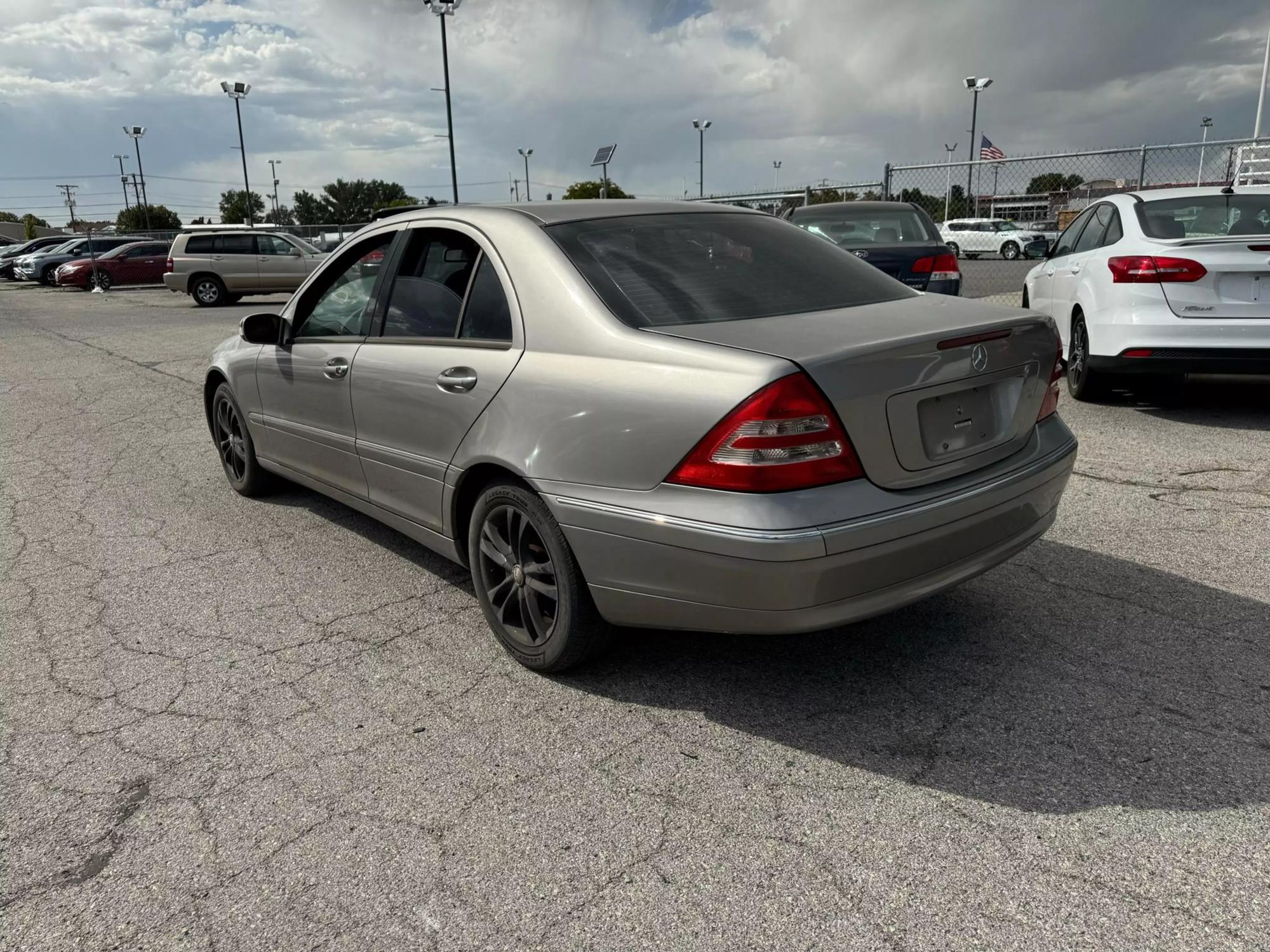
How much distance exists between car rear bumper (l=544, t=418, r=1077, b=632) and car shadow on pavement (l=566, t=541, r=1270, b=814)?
39 centimetres

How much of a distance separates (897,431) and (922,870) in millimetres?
1151

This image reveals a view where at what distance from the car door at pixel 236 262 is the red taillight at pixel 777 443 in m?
23.1

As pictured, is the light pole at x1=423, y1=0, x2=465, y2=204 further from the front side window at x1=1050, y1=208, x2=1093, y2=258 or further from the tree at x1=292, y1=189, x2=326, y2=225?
the tree at x1=292, y1=189, x2=326, y2=225

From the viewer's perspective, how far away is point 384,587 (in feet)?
13.7

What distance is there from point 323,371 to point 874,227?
7021 mm

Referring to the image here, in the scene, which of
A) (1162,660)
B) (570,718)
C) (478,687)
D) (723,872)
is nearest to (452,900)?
(723,872)

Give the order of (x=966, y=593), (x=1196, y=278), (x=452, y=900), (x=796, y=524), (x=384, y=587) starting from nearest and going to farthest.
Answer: (x=452, y=900)
(x=796, y=524)
(x=966, y=593)
(x=384, y=587)
(x=1196, y=278)

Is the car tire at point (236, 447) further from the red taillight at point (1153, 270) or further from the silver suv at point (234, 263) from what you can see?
the silver suv at point (234, 263)

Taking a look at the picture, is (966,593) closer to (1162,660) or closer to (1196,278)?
(1162,660)

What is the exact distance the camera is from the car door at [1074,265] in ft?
24.0

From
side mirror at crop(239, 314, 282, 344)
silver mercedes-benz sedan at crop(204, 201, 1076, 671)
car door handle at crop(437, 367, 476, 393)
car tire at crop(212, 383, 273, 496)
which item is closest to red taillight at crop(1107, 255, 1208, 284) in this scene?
silver mercedes-benz sedan at crop(204, 201, 1076, 671)

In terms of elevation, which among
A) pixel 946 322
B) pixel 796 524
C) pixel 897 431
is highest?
pixel 946 322

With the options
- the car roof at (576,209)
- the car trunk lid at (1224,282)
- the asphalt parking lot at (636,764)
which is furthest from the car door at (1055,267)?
the car roof at (576,209)

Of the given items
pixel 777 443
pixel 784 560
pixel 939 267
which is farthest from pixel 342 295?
pixel 939 267
